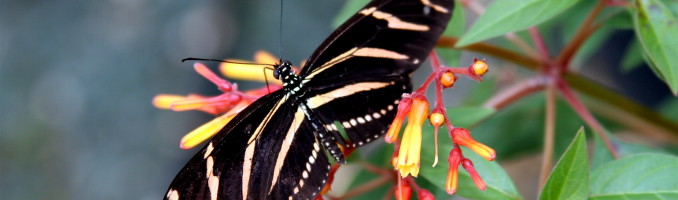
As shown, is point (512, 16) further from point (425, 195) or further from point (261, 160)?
point (261, 160)

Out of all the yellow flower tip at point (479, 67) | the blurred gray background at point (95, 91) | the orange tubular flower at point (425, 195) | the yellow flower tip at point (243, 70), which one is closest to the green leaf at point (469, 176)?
the orange tubular flower at point (425, 195)

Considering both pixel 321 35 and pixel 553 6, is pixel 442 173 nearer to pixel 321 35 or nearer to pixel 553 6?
pixel 553 6

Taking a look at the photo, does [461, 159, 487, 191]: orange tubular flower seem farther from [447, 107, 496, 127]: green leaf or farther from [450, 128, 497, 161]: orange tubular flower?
[447, 107, 496, 127]: green leaf

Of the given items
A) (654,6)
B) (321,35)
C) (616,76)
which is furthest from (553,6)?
(616,76)

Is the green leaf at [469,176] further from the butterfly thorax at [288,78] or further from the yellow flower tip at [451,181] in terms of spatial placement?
the butterfly thorax at [288,78]

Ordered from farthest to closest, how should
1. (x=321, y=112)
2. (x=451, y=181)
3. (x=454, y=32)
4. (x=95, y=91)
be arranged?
(x=95, y=91) < (x=454, y=32) < (x=321, y=112) < (x=451, y=181)

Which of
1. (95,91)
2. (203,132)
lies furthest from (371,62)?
(95,91)
